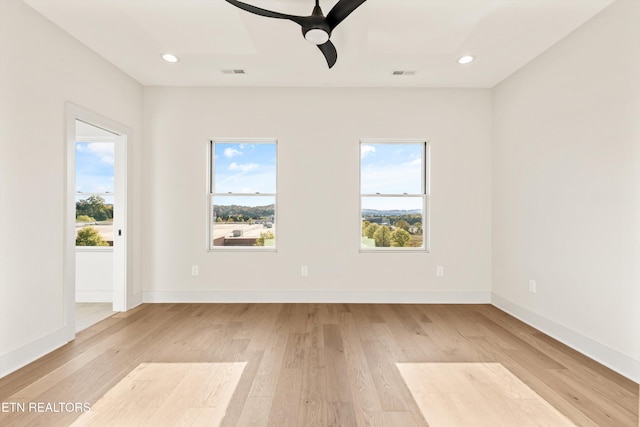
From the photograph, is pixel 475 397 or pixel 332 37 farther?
pixel 332 37

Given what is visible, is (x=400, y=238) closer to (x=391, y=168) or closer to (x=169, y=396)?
(x=391, y=168)

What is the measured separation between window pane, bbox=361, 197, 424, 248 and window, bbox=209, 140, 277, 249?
50.1 inches

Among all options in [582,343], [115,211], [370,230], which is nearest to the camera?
[582,343]

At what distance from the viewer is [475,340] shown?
2.95 meters

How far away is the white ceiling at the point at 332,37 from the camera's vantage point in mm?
2490

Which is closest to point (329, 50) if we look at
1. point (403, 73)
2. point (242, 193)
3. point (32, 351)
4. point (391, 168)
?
point (403, 73)

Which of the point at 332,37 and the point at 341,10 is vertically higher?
the point at 332,37

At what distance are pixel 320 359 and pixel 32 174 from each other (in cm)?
272

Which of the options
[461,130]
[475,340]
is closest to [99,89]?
[461,130]

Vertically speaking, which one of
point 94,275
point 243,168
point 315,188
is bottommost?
point 94,275

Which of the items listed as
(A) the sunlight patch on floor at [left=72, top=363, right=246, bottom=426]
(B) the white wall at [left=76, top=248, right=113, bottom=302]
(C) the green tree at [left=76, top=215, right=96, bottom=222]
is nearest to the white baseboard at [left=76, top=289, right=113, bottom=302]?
(B) the white wall at [left=76, top=248, right=113, bottom=302]

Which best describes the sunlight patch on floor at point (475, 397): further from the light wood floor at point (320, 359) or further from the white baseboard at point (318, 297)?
the white baseboard at point (318, 297)

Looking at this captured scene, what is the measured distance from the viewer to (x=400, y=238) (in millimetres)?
4238

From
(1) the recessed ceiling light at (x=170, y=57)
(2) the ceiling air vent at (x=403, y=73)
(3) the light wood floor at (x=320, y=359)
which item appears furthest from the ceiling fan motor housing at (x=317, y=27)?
(3) the light wood floor at (x=320, y=359)
